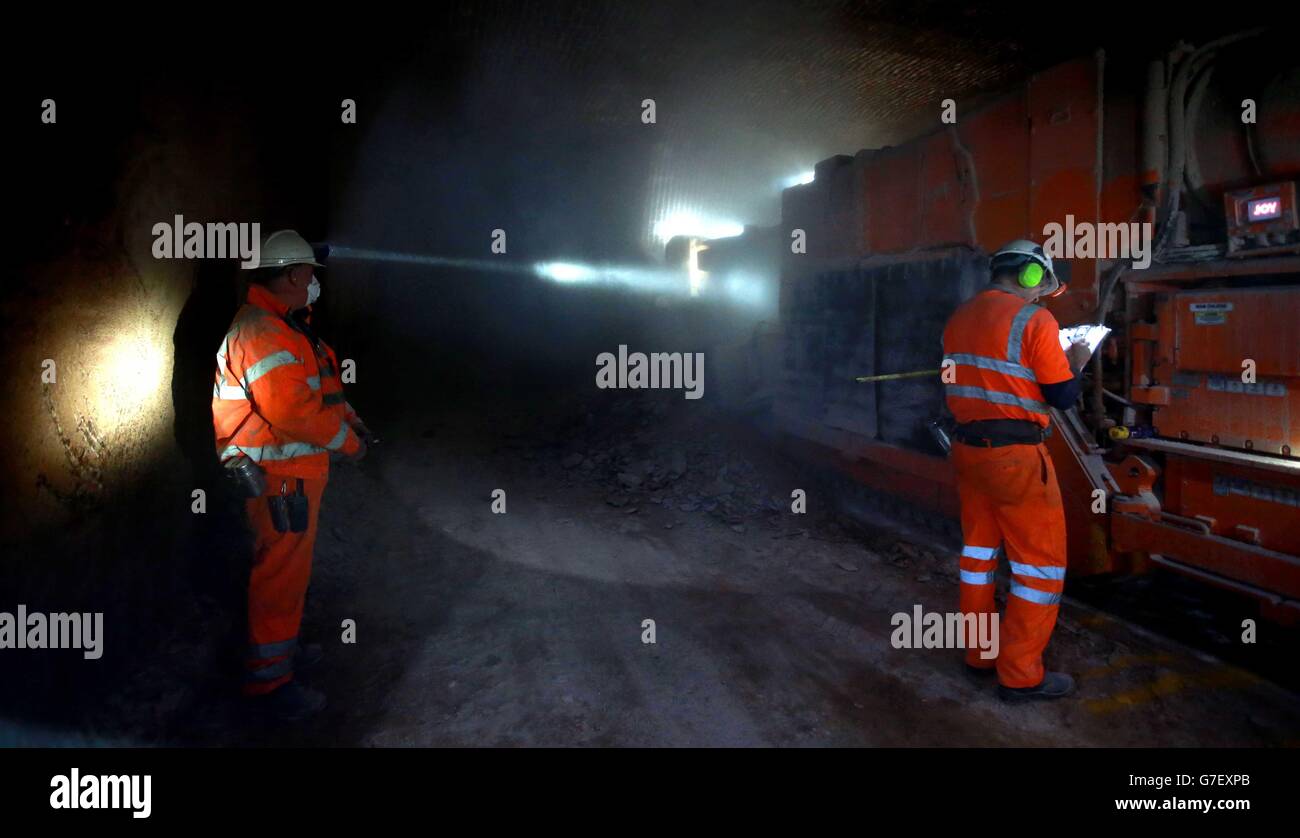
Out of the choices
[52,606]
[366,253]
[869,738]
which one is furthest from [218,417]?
[366,253]

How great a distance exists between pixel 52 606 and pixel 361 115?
7676 millimetres

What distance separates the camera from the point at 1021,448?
9.84 ft

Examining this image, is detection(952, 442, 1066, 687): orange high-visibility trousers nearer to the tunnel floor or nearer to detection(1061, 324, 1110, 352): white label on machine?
the tunnel floor

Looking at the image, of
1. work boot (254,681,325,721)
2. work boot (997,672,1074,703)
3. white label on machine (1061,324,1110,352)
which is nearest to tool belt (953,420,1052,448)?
white label on machine (1061,324,1110,352)

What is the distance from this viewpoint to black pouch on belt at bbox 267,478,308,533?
289 cm

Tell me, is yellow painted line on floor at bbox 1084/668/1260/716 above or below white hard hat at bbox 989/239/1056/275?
below

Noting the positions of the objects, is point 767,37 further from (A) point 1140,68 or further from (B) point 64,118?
(B) point 64,118

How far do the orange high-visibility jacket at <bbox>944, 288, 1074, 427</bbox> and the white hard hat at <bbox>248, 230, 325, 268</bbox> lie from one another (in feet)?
10.0

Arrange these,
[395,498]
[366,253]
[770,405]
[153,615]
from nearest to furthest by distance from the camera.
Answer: [153,615] < [395,498] < [770,405] < [366,253]

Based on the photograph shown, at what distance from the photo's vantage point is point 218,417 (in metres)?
2.96
